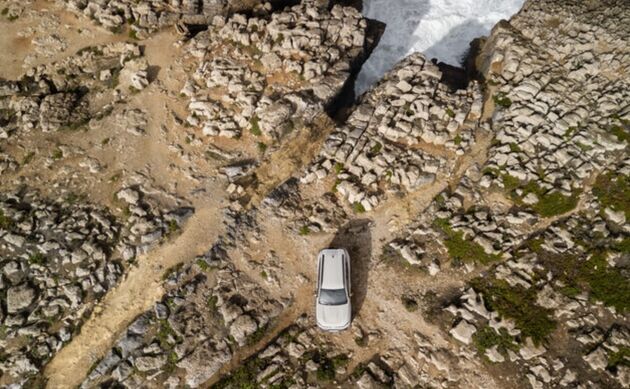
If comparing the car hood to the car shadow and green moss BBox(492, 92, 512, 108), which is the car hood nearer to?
the car shadow

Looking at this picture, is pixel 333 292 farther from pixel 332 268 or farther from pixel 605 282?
pixel 605 282

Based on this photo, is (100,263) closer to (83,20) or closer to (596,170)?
(83,20)

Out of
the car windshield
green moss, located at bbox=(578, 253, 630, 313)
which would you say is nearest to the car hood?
the car windshield

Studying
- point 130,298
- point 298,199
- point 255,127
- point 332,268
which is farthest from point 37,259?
point 332,268

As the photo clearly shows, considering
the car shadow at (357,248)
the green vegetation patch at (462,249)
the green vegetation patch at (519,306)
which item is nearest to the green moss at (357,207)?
the car shadow at (357,248)

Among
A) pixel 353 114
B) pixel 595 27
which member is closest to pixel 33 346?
pixel 353 114

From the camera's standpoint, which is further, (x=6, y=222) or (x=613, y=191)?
(x=613, y=191)
